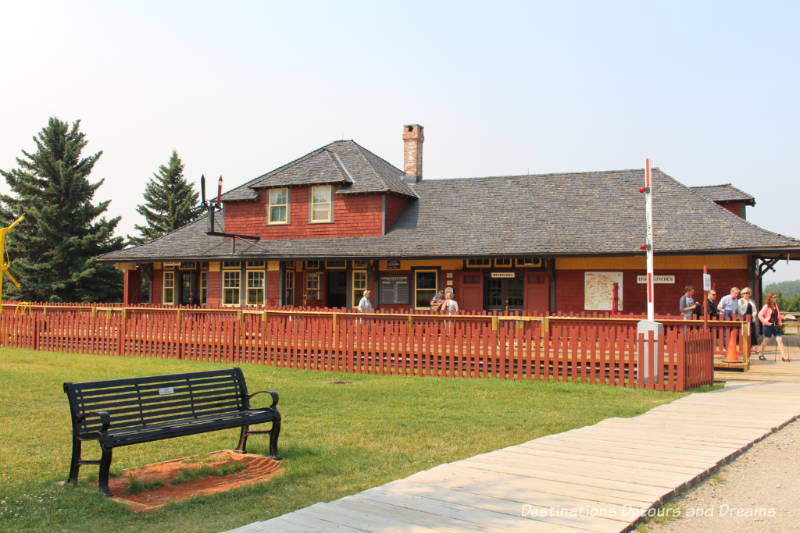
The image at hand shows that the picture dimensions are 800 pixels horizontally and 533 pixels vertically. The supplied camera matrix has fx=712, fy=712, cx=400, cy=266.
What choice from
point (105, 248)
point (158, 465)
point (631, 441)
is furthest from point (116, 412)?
point (105, 248)

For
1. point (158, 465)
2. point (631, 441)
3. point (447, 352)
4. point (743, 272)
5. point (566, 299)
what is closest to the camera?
point (158, 465)

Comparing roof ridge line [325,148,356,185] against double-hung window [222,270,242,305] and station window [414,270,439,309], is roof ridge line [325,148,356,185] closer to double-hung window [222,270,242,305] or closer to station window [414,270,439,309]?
station window [414,270,439,309]

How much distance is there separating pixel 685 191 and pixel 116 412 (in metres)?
21.9

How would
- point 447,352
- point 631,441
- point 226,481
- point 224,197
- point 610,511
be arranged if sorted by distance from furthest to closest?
1. point 224,197
2. point 447,352
3. point 631,441
4. point 226,481
5. point 610,511

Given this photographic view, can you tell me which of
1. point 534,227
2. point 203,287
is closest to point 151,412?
point 534,227

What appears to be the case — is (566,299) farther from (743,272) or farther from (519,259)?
(743,272)

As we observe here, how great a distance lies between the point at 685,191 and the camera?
24297mm

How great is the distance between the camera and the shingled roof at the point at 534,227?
21.8 metres

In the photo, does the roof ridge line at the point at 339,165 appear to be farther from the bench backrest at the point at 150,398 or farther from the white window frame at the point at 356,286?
the bench backrest at the point at 150,398

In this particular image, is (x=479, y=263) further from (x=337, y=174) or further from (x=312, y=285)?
(x=312, y=285)

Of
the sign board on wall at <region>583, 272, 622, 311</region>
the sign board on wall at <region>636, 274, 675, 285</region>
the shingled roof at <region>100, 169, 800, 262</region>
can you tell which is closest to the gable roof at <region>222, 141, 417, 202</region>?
the shingled roof at <region>100, 169, 800, 262</region>

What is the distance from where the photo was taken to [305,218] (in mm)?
27297

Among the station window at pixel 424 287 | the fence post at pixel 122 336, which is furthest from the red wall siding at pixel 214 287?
the station window at pixel 424 287

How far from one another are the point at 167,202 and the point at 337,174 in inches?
1366
